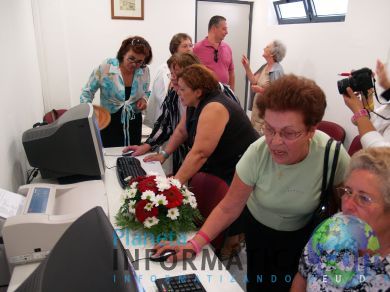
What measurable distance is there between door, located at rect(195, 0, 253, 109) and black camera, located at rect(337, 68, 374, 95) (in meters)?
3.71

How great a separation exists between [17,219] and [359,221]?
1090 millimetres

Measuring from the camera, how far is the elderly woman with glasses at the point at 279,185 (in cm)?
120

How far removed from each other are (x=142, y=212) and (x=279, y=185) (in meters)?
0.56

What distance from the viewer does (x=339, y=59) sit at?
3.80 m

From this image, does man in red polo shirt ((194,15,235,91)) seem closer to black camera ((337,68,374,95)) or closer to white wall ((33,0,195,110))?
white wall ((33,0,195,110))

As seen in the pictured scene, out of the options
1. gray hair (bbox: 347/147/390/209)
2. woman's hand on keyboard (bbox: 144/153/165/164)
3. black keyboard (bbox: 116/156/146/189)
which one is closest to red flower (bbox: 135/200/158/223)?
black keyboard (bbox: 116/156/146/189)

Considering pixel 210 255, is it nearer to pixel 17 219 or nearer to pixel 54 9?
pixel 17 219

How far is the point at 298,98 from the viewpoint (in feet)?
3.84

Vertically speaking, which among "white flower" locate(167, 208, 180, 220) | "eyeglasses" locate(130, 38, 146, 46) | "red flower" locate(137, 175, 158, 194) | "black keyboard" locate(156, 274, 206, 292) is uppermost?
"eyeglasses" locate(130, 38, 146, 46)

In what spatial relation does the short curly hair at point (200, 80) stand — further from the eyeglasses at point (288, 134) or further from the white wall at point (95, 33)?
the white wall at point (95, 33)

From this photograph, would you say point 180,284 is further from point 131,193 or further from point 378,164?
point 378,164

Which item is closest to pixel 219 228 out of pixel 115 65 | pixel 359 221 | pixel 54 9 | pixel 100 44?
pixel 359 221

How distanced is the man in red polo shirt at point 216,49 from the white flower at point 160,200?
10.7ft

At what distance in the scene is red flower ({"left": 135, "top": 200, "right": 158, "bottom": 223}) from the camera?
1385 mm
